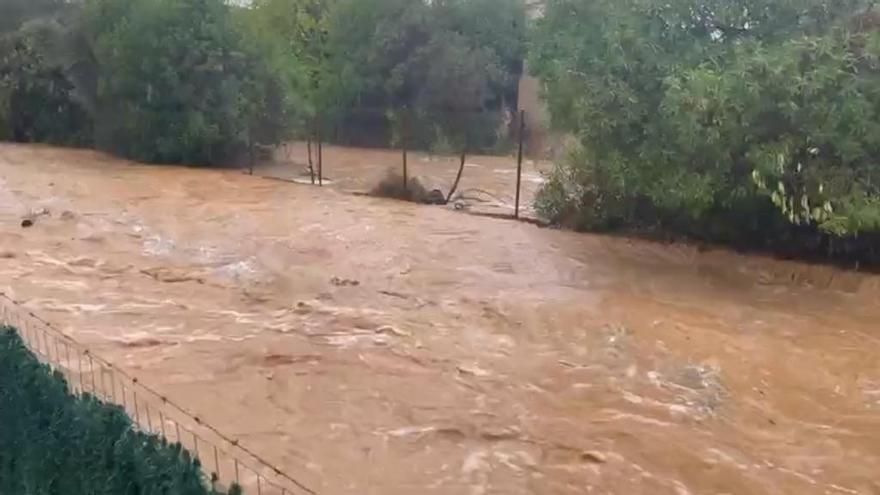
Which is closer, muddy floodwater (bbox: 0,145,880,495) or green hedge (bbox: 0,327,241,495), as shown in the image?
green hedge (bbox: 0,327,241,495)

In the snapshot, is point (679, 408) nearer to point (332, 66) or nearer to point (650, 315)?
point (650, 315)

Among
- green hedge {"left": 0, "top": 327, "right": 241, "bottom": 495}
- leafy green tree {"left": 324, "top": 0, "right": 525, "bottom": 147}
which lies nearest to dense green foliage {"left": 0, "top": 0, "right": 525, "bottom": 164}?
leafy green tree {"left": 324, "top": 0, "right": 525, "bottom": 147}

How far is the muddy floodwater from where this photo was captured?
553 centimetres

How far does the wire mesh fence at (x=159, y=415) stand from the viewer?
159 inches

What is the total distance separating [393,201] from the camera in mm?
14797

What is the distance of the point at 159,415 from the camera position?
5.05 m

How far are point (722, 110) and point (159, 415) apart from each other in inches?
242

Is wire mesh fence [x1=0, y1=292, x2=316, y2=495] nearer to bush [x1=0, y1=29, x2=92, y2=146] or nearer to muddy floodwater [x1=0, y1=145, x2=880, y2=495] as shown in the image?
muddy floodwater [x1=0, y1=145, x2=880, y2=495]

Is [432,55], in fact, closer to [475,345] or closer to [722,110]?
[722,110]

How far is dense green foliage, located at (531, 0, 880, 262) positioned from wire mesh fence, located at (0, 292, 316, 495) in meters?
5.79

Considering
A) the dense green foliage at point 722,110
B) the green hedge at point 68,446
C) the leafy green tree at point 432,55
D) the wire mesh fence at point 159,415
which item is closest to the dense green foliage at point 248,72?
the leafy green tree at point 432,55

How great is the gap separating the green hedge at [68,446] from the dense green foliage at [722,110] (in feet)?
22.2

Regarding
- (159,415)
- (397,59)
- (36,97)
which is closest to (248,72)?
(397,59)

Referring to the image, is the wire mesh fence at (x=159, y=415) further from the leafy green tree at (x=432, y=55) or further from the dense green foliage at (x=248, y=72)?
the leafy green tree at (x=432, y=55)
